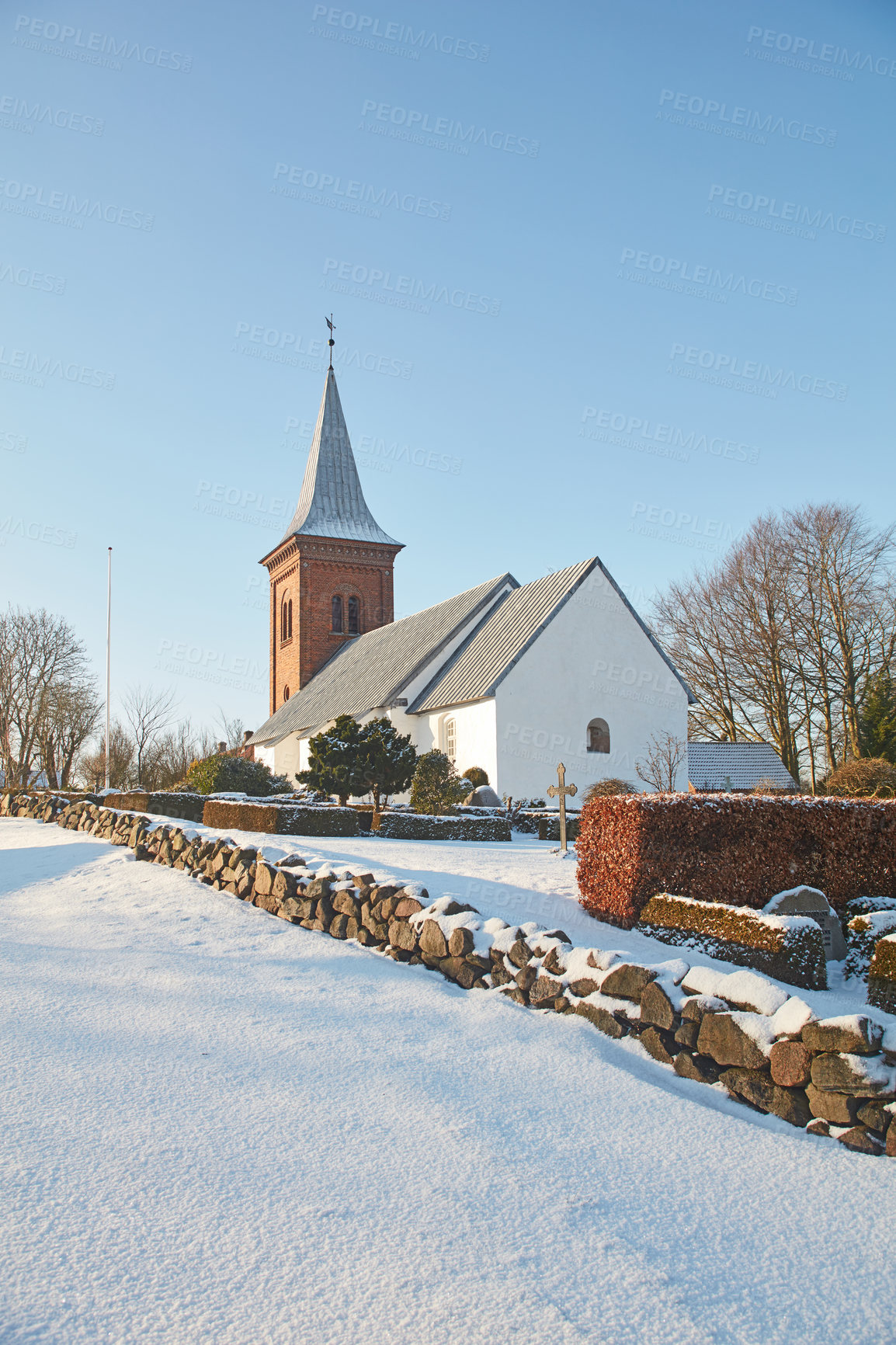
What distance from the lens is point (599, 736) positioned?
932 inches

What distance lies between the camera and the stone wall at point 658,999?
150 inches

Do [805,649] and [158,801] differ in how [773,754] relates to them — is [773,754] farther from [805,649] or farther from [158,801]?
[158,801]

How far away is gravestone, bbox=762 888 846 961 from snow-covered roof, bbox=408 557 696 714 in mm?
14453

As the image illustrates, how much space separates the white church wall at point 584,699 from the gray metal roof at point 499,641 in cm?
30

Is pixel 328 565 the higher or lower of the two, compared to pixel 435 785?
higher

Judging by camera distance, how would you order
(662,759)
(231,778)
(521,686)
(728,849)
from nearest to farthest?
(728,849) < (521,686) < (231,778) < (662,759)

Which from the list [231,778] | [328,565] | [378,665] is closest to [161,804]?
[231,778]

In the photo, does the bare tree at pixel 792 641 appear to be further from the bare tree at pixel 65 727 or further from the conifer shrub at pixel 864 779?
the bare tree at pixel 65 727

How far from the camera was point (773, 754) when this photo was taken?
27.9 meters

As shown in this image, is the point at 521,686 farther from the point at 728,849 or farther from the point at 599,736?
the point at 728,849

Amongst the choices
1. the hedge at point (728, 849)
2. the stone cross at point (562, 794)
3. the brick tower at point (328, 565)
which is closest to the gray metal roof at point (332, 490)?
the brick tower at point (328, 565)

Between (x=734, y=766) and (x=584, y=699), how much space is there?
6951 mm

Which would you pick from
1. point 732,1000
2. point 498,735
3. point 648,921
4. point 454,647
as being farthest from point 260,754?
point 732,1000

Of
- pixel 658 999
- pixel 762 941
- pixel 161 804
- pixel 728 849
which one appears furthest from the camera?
pixel 161 804
